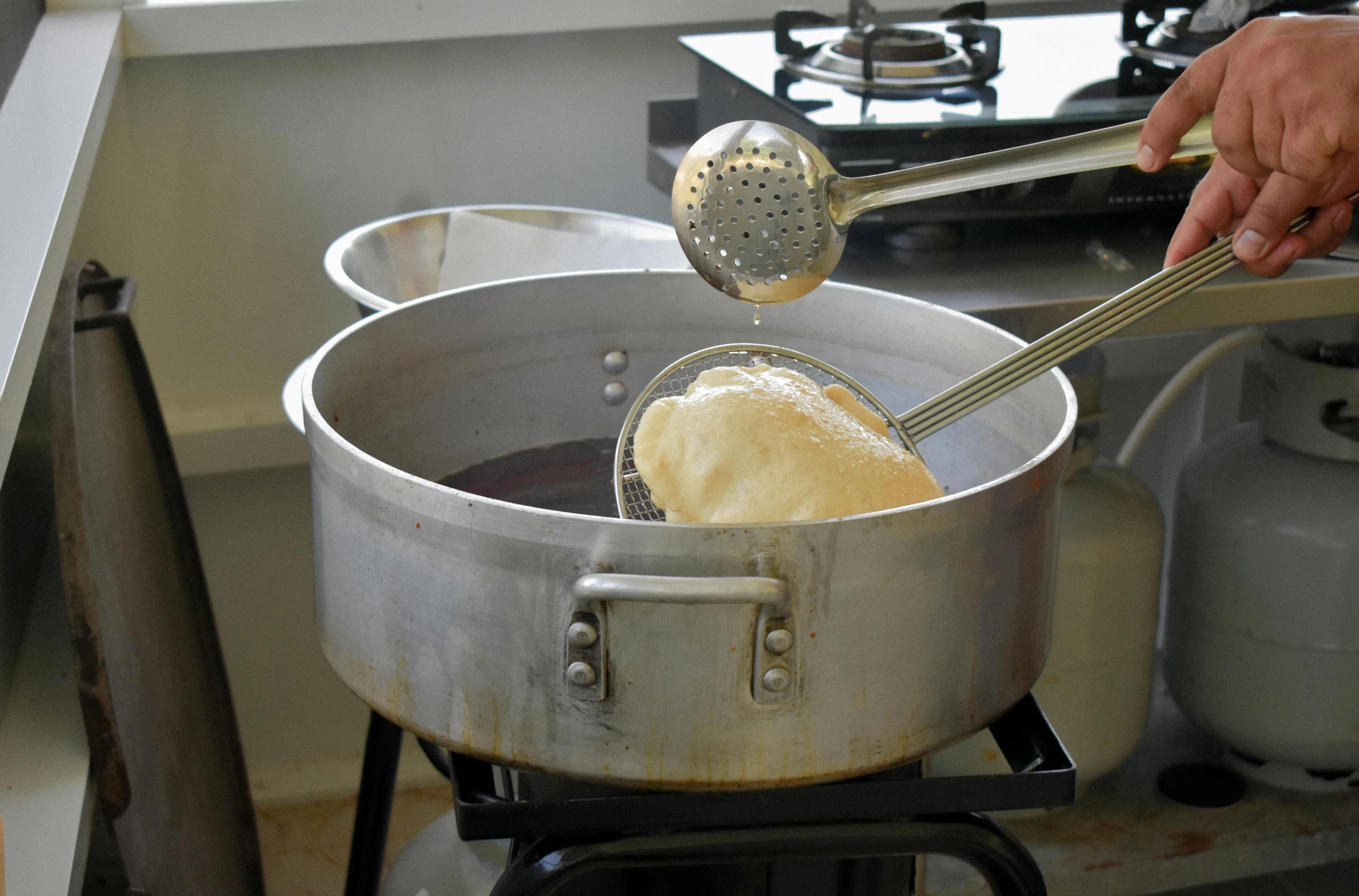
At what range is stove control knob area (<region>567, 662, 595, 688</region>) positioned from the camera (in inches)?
23.7

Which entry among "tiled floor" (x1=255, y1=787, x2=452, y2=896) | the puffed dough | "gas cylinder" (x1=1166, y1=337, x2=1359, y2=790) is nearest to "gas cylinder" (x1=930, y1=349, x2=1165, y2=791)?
"gas cylinder" (x1=1166, y1=337, x2=1359, y2=790)

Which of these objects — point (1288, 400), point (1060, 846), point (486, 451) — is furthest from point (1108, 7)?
point (486, 451)

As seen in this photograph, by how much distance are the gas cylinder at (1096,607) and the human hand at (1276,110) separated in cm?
51

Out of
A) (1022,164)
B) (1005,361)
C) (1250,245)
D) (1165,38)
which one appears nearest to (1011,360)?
(1005,361)

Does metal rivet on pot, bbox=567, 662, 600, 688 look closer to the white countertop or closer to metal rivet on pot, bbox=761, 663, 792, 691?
metal rivet on pot, bbox=761, 663, 792, 691

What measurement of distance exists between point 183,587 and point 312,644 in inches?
23.6

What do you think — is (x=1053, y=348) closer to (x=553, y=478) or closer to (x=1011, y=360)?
(x=1011, y=360)

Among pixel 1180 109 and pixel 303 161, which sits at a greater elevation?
pixel 1180 109

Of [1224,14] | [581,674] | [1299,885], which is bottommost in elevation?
[1299,885]

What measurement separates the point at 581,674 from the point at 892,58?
100 centimetres

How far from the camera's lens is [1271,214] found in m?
0.89

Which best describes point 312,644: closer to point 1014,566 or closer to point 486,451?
point 486,451

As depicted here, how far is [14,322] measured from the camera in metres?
0.69

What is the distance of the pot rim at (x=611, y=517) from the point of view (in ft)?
1.90
